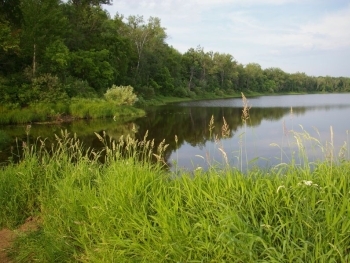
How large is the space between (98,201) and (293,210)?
2454 millimetres

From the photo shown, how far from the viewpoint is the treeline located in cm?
2897

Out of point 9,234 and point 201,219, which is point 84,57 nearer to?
point 9,234

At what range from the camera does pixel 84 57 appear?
41.0 meters

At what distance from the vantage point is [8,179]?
6129mm

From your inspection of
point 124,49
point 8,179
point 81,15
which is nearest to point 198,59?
point 124,49

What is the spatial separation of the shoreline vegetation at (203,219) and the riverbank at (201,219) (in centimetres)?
1

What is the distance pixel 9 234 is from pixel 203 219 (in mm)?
3593

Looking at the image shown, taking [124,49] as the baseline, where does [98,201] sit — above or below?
below

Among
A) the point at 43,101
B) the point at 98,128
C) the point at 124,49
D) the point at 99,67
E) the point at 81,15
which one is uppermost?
the point at 81,15

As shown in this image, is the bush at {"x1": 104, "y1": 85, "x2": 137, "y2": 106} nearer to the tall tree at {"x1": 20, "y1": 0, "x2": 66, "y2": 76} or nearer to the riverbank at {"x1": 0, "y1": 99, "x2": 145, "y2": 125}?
the riverbank at {"x1": 0, "y1": 99, "x2": 145, "y2": 125}

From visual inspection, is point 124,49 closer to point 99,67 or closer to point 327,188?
point 99,67

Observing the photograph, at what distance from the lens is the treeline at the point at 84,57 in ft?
95.0

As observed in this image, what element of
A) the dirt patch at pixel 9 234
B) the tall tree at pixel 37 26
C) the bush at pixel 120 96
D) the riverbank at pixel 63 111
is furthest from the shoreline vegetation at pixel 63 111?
the dirt patch at pixel 9 234

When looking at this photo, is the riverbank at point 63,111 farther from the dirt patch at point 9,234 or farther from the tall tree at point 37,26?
the dirt patch at point 9,234
